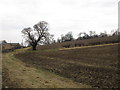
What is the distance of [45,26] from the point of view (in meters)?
45.4

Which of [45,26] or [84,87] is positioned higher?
[45,26]

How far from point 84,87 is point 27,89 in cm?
324

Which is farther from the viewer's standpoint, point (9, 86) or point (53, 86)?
point (53, 86)

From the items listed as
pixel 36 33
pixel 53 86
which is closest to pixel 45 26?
pixel 36 33

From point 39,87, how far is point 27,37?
1616 inches

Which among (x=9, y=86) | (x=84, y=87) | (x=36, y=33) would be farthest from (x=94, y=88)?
(x=36, y=33)

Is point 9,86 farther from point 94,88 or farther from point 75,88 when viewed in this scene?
point 94,88

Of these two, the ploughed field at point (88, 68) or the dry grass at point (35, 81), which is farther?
the ploughed field at point (88, 68)

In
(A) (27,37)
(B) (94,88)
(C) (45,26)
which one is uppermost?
(C) (45,26)

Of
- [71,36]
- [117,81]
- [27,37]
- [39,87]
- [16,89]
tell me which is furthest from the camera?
[71,36]

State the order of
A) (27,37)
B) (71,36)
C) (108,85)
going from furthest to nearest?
(71,36) < (27,37) < (108,85)

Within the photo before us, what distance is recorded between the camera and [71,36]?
4102 inches

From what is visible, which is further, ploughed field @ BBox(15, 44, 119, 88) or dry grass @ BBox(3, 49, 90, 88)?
ploughed field @ BBox(15, 44, 119, 88)

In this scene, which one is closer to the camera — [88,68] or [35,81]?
[35,81]
